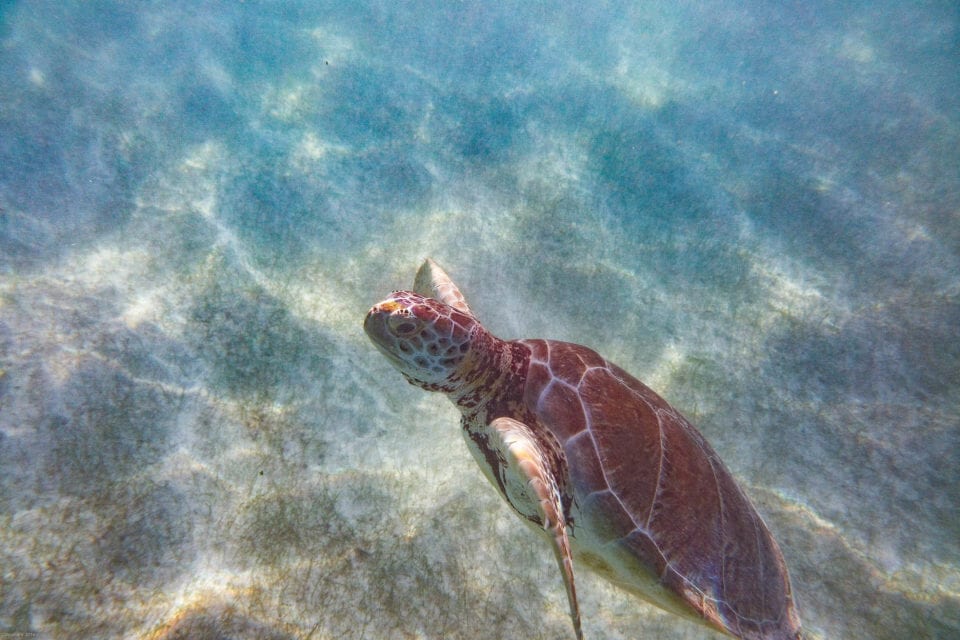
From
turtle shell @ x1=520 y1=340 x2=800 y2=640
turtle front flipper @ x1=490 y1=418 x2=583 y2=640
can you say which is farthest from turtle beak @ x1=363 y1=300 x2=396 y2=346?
turtle shell @ x1=520 y1=340 x2=800 y2=640

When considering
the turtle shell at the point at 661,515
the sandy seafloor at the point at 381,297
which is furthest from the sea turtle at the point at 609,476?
the sandy seafloor at the point at 381,297

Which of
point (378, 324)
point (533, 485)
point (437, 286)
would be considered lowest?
point (533, 485)

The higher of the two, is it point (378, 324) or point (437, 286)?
point (437, 286)

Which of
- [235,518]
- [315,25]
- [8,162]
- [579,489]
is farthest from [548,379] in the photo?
[315,25]

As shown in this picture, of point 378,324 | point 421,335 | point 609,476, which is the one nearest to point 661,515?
point 609,476

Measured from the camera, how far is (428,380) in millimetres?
2098

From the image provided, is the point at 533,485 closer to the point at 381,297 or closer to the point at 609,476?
the point at 609,476

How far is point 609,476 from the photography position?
177 centimetres

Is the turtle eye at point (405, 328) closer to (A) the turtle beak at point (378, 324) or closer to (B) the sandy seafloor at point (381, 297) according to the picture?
(A) the turtle beak at point (378, 324)

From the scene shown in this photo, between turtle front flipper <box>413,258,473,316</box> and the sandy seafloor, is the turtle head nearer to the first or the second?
turtle front flipper <box>413,258,473,316</box>

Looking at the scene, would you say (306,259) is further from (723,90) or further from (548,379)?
(723,90)

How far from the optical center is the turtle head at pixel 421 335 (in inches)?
74.7

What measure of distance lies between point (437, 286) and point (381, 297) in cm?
53

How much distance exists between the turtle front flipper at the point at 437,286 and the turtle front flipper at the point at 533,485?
945 millimetres
